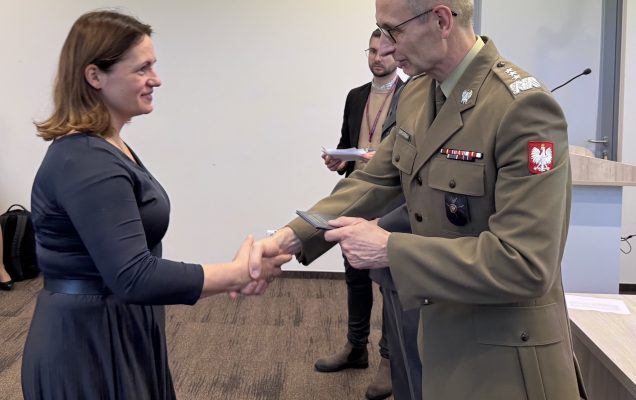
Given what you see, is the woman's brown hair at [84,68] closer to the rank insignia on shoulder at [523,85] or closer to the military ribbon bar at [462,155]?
the military ribbon bar at [462,155]

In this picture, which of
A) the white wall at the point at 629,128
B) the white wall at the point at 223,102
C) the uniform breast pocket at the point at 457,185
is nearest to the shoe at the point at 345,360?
the white wall at the point at 223,102

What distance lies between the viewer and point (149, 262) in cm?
131

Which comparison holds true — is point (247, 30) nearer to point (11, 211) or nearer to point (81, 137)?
point (11, 211)

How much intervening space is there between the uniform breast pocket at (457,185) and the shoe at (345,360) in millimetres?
2020

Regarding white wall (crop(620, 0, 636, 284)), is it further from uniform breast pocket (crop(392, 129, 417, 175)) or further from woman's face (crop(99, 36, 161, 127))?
woman's face (crop(99, 36, 161, 127))

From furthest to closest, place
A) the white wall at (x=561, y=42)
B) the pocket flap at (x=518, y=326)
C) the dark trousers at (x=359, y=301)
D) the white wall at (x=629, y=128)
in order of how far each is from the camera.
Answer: the white wall at (x=561, y=42), the white wall at (x=629, y=128), the dark trousers at (x=359, y=301), the pocket flap at (x=518, y=326)

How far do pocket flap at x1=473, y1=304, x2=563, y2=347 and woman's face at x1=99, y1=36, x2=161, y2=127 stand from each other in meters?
0.97

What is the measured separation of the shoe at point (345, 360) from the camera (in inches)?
120

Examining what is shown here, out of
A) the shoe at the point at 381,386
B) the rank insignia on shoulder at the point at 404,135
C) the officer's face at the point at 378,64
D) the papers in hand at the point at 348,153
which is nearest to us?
the rank insignia on shoulder at the point at 404,135

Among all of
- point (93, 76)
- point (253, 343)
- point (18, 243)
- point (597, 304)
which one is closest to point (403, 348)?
point (597, 304)

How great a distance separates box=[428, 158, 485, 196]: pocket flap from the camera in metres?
1.12

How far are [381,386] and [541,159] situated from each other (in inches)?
78.7

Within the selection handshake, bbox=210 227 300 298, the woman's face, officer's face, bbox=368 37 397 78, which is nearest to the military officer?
handshake, bbox=210 227 300 298

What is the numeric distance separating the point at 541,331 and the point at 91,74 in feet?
Result: 3.74
